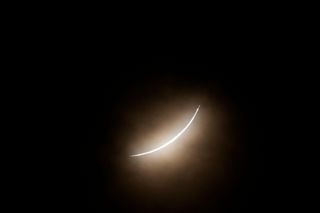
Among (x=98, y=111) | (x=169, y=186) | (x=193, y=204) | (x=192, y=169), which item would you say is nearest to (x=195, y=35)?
(x=98, y=111)

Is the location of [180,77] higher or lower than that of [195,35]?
lower

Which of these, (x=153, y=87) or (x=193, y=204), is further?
(x=193, y=204)

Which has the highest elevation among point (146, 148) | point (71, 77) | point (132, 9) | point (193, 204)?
point (132, 9)

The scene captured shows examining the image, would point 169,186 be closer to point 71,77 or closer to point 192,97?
point 192,97

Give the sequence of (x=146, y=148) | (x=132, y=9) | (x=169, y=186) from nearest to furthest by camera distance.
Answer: (x=132, y=9)
(x=146, y=148)
(x=169, y=186)

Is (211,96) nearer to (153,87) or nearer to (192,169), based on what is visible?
(153,87)

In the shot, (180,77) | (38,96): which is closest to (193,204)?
(180,77)

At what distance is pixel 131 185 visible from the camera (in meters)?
2.29

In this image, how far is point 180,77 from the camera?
2133 millimetres

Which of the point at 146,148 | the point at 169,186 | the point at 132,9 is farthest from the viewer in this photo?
the point at 169,186

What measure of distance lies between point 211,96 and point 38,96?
4.51 ft

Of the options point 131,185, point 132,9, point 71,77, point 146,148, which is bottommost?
point 131,185

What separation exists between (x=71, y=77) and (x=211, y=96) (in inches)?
44.4

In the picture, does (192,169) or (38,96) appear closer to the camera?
(38,96)
